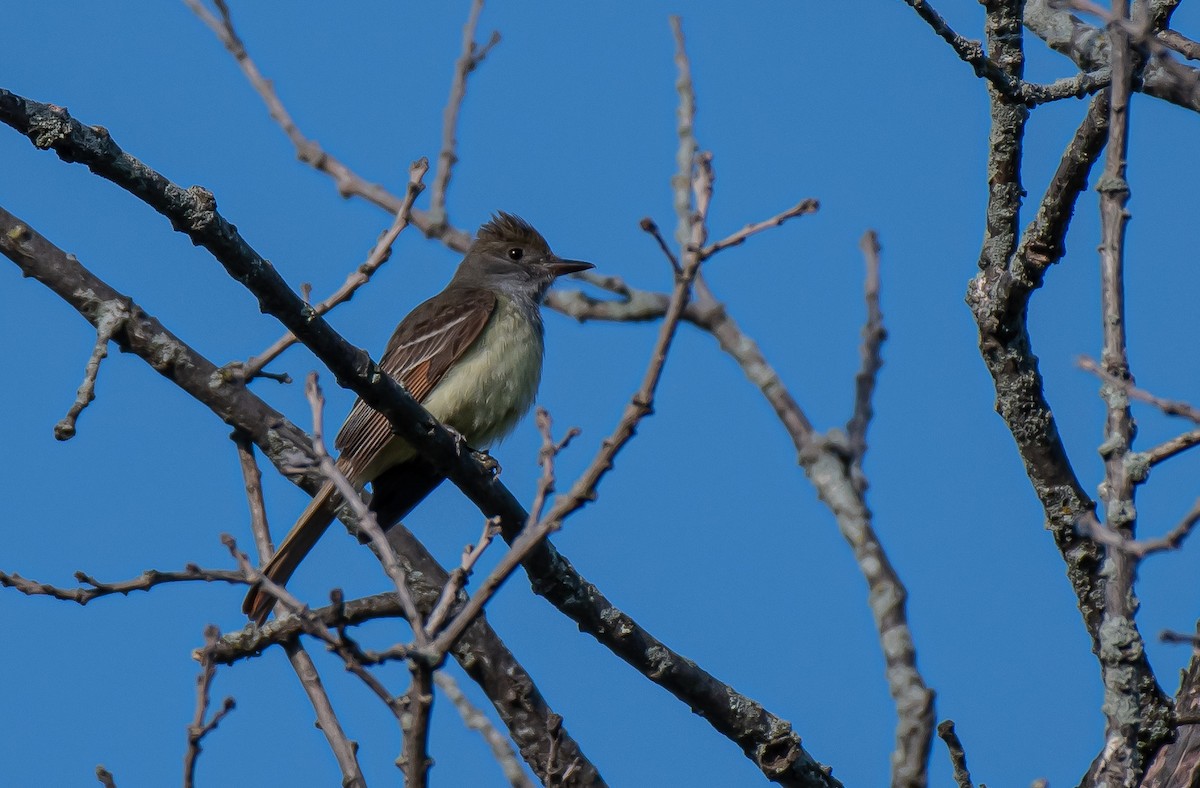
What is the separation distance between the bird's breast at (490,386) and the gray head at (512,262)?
3.08 feet

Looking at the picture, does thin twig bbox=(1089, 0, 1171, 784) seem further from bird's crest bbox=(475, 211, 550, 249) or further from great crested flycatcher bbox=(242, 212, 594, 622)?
bird's crest bbox=(475, 211, 550, 249)

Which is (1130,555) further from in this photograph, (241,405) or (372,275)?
(241,405)

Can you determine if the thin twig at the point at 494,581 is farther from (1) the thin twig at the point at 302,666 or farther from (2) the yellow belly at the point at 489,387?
(2) the yellow belly at the point at 489,387

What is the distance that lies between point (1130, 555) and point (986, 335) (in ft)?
7.34

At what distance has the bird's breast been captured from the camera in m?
7.91

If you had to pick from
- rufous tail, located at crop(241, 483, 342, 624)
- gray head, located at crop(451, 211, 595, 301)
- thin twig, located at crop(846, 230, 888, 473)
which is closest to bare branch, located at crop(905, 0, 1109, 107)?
thin twig, located at crop(846, 230, 888, 473)

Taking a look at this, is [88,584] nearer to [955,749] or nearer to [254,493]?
[254,493]

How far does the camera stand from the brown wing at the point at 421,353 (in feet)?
24.3

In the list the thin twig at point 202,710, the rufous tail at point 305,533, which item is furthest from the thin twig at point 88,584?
the rufous tail at point 305,533

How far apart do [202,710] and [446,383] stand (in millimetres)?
4075

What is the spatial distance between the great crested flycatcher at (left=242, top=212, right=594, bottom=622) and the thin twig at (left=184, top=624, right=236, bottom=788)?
1808mm

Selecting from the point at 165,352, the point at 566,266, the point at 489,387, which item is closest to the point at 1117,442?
the point at 165,352

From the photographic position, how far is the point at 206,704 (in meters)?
A: 4.08

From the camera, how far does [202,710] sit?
13.2 feet
